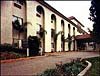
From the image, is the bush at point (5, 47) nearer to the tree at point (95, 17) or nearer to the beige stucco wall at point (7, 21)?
the beige stucco wall at point (7, 21)

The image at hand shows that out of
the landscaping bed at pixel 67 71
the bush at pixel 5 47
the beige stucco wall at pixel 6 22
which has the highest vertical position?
the beige stucco wall at pixel 6 22

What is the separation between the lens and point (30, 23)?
92.7 ft

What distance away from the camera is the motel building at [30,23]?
76.7 ft

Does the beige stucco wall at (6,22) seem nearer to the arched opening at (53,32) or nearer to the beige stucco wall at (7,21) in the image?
the beige stucco wall at (7,21)

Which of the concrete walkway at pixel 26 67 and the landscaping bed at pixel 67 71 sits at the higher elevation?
the landscaping bed at pixel 67 71

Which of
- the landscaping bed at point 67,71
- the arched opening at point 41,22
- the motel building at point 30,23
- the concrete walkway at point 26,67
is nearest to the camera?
the landscaping bed at point 67,71

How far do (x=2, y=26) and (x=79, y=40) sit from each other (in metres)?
34.7

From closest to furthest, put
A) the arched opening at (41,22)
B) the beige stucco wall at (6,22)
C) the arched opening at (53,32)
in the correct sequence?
the beige stucco wall at (6,22), the arched opening at (41,22), the arched opening at (53,32)

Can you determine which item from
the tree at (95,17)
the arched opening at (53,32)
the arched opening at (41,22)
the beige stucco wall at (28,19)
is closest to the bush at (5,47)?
the beige stucco wall at (28,19)

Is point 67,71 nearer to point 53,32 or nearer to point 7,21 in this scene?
point 7,21

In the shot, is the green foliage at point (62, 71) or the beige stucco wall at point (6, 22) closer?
the green foliage at point (62, 71)

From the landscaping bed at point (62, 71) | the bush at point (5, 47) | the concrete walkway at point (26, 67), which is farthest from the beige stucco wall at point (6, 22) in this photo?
the landscaping bed at point (62, 71)

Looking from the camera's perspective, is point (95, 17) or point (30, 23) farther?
point (30, 23)

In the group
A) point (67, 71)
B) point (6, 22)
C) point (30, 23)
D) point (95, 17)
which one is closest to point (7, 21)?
point (6, 22)
